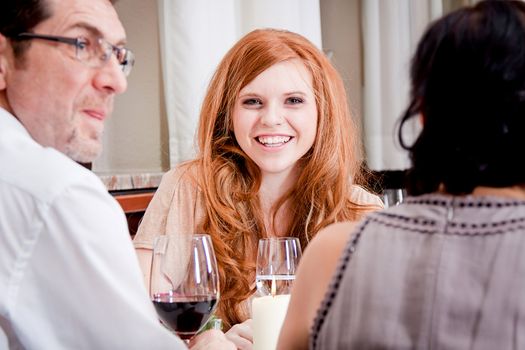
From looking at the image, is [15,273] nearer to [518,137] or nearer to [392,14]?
[518,137]

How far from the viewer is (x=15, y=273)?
96 cm

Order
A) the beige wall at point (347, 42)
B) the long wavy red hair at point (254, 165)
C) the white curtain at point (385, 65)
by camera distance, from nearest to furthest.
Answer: the long wavy red hair at point (254, 165)
the white curtain at point (385, 65)
the beige wall at point (347, 42)

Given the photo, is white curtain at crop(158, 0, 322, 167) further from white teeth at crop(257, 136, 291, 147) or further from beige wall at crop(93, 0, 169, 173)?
white teeth at crop(257, 136, 291, 147)

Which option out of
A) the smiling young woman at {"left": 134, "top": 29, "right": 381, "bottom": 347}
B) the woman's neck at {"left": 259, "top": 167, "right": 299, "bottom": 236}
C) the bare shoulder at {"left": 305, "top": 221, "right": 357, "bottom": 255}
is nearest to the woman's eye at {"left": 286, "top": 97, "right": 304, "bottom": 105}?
the smiling young woman at {"left": 134, "top": 29, "right": 381, "bottom": 347}

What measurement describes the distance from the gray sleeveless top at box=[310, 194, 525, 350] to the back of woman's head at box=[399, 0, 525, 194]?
0.12 ft

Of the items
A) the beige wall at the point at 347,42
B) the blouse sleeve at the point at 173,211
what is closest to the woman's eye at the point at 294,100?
the blouse sleeve at the point at 173,211

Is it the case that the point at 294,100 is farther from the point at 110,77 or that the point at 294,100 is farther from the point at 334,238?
the point at 334,238

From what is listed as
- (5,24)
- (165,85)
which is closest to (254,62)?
(165,85)

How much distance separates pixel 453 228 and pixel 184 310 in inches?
18.0

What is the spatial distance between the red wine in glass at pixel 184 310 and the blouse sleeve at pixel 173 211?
0.77m

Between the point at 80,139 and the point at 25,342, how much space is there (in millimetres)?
336

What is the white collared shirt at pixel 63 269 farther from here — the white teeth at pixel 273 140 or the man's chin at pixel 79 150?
the white teeth at pixel 273 140

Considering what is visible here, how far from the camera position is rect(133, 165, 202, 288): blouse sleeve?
1893 millimetres

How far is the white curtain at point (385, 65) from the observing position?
9.46 feet
